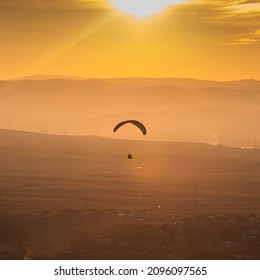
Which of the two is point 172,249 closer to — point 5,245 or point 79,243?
point 79,243

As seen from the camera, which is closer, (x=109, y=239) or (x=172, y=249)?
(x=172, y=249)
